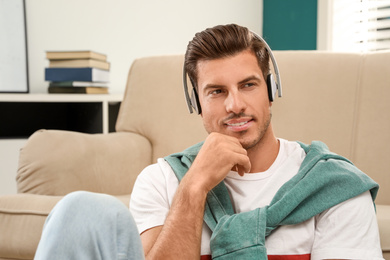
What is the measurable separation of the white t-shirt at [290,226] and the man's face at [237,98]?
0.32 feet

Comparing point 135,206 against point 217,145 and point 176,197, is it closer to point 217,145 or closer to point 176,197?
point 176,197

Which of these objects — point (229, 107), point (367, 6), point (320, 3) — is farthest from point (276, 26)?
point (229, 107)

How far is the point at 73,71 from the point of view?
2723mm

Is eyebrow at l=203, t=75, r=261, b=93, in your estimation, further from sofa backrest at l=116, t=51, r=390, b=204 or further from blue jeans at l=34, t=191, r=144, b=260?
sofa backrest at l=116, t=51, r=390, b=204

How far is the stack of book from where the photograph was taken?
2713 mm

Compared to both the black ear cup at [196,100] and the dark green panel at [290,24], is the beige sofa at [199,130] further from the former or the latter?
the dark green panel at [290,24]

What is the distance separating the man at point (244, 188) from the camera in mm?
1103

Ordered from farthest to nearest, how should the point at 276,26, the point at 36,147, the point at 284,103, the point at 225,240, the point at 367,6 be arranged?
the point at 276,26, the point at 367,6, the point at 284,103, the point at 36,147, the point at 225,240

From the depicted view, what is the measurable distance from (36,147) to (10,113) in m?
1.53

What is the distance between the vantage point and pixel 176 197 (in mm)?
1179

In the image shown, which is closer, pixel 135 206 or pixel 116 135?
pixel 135 206

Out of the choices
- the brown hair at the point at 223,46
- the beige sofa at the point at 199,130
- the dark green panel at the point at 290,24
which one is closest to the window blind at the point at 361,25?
the dark green panel at the point at 290,24

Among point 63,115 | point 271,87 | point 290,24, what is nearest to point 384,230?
point 271,87

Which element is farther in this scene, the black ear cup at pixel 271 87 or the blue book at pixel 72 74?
the blue book at pixel 72 74
